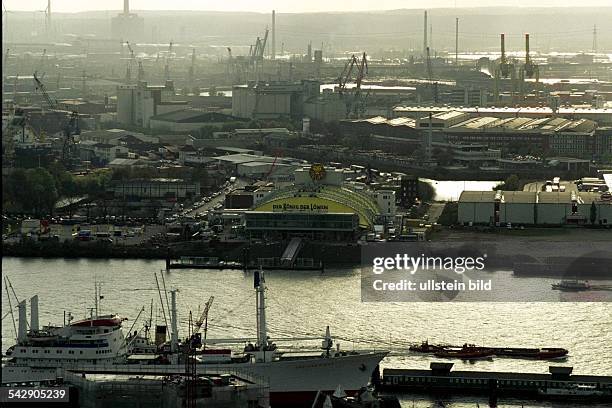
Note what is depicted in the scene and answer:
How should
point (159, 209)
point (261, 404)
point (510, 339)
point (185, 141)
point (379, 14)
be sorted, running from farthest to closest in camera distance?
point (379, 14), point (185, 141), point (159, 209), point (510, 339), point (261, 404)

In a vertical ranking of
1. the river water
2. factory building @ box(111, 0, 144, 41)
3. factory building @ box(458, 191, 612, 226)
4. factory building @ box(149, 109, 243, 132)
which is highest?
factory building @ box(111, 0, 144, 41)

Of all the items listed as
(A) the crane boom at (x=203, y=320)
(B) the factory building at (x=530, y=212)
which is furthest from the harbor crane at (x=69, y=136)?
(A) the crane boom at (x=203, y=320)

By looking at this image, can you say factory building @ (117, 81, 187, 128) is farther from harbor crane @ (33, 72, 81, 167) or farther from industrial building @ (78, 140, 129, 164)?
industrial building @ (78, 140, 129, 164)

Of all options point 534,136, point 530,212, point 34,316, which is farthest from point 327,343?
point 534,136

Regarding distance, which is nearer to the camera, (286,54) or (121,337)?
(121,337)

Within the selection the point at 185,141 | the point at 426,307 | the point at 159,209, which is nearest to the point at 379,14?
the point at 185,141

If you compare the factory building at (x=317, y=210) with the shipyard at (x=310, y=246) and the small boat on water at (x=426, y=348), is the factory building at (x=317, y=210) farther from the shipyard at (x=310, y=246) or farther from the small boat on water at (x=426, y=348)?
the small boat on water at (x=426, y=348)

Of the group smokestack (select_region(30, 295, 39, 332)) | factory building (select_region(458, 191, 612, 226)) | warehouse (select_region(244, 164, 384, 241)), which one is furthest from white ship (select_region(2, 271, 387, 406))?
factory building (select_region(458, 191, 612, 226))

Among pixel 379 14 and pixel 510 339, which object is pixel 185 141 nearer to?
pixel 510 339
